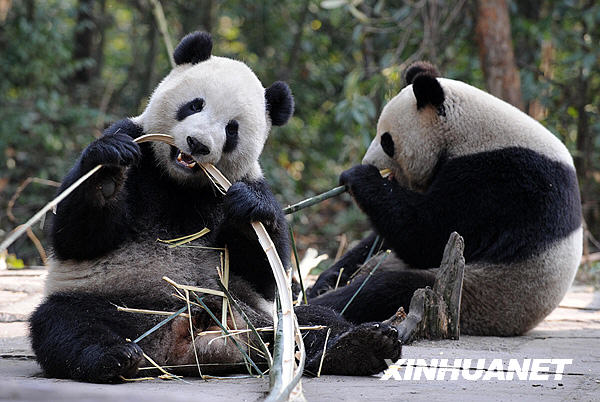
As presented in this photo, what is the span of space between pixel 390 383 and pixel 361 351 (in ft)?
0.57

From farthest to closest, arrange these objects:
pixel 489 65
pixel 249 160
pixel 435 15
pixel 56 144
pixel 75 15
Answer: pixel 75 15 < pixel 56 144 < pixel 435 15 < pixel 489 65 < pixel 249 160

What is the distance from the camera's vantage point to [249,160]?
12.3 feet

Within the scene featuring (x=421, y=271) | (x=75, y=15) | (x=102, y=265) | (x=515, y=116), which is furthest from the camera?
(x=75, y=15)

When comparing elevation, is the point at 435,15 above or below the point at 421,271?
above

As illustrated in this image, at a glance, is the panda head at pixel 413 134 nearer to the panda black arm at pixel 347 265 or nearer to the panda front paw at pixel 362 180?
the panda front paw at pixel 362 180

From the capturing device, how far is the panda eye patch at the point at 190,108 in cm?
358

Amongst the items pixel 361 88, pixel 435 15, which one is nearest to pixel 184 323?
pixel 361 88

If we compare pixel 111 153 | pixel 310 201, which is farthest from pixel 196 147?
pixel 310 201

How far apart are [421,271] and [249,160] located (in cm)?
164

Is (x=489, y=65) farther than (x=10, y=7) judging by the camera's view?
No

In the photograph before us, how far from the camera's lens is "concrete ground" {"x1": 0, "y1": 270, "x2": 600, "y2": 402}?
237 centimetres

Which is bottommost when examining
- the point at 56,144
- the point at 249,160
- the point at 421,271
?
the point at 56,144

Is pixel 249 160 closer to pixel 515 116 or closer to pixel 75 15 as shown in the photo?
pixel 515 116

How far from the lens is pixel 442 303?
4188 mm
